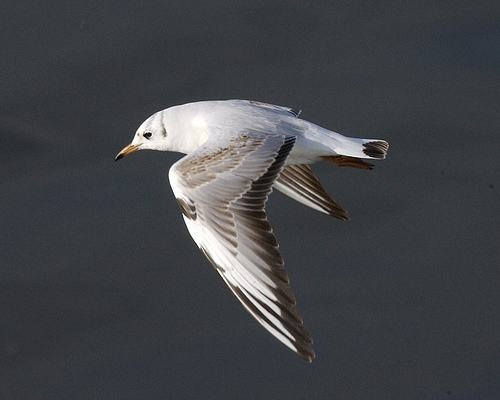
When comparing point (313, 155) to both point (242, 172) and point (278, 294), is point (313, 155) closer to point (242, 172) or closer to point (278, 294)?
point (242, 172)

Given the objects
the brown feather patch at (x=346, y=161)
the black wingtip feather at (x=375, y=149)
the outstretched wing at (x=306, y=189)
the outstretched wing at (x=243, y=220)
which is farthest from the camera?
the outstretched wing at (x=306, y=189)

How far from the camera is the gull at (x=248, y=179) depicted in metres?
6.20

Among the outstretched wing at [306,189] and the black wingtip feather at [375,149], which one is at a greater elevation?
the black wingtip feather at [375,149]

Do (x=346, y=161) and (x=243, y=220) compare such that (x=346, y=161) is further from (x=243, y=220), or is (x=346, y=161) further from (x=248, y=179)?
(x=243, y=220)

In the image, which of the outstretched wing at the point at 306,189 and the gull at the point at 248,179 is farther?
the outstretched wing at the point at 306,189

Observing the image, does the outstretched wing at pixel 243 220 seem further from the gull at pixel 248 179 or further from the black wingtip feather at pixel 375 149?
the black wingtip feather at pixel 375 149

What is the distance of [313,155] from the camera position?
7.27 meters

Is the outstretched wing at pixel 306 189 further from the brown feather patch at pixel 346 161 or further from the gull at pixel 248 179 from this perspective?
the brown feather patch at pixel 346 161

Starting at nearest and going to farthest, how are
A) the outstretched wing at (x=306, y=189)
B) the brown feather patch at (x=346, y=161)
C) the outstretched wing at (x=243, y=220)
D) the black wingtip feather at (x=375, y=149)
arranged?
the outstretched wing at (x=243, y=220) < the black wingtip feather at (x=375, y=149) < the brown feather patch at (x=346, y=161) < the outstretched wing at (x=306, y=189)

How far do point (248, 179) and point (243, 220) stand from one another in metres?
0.29

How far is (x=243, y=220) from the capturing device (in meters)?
6.37

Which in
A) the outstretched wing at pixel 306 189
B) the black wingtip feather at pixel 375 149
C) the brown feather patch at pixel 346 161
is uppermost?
the black wingtip feather at pixel 375 149

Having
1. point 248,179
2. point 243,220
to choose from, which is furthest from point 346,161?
point 243,220

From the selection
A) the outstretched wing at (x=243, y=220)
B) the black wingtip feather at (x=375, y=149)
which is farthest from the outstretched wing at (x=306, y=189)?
the outstretched wing at (x=243, y=220)
